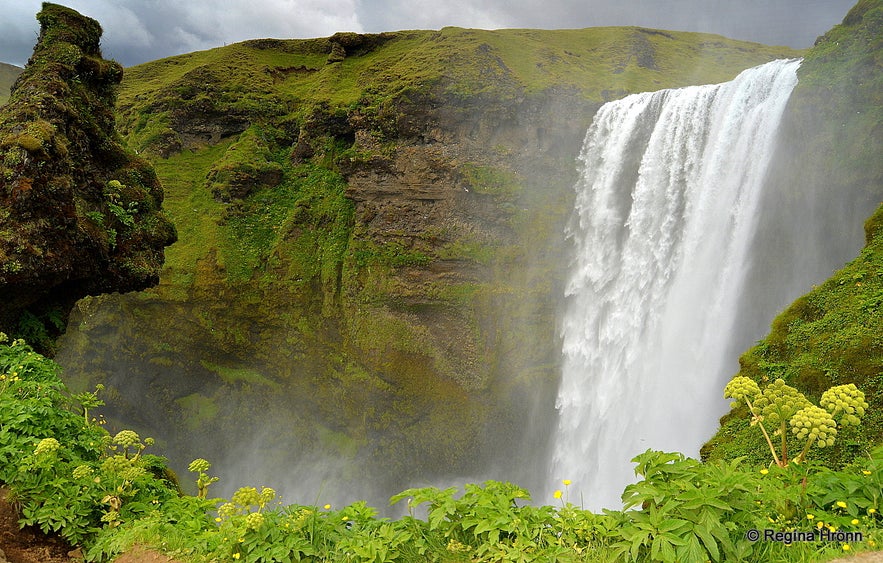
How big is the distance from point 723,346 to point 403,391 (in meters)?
12.4

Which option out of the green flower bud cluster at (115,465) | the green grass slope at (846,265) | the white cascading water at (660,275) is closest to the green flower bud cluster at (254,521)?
the green flower bud cluster at (115,465)

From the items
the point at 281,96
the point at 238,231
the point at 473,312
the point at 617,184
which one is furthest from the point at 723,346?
the point at 281,96

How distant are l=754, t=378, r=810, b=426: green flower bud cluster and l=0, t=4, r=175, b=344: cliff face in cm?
940

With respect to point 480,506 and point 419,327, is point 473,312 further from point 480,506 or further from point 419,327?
point 480,506

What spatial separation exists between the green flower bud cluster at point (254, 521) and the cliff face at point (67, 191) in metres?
6.33

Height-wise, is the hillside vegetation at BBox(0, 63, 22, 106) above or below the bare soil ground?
above

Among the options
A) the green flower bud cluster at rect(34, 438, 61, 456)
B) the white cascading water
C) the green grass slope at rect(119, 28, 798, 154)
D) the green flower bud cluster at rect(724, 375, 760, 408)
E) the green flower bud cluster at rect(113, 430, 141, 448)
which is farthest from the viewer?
the green grass slope at rect(119, 28, 798, 154)

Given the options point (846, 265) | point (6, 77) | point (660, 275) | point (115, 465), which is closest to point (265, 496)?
point (115, 465)

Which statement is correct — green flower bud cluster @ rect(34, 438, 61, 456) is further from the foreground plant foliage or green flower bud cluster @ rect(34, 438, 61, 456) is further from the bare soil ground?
the bare soil ground

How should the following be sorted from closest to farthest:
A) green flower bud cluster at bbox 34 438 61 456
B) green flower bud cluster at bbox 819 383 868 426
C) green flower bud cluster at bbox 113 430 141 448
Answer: green flower bud cluster at bbox 819 383 868 426
green flower bud cluster at bbox 34 438 61 456
green flower bud cluster at bbox 113 430 141 448

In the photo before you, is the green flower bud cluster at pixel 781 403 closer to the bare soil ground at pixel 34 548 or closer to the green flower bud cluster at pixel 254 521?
the green flower bud cluster at pixel 254 521

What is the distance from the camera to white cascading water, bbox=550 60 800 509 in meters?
12.8

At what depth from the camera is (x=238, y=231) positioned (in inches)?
920

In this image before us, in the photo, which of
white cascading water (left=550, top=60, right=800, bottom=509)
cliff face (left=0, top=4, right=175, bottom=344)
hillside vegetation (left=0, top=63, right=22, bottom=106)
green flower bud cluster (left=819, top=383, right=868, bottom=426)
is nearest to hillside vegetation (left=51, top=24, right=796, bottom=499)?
white cascading water (left=550, top=60, right=800, bottom=509)
